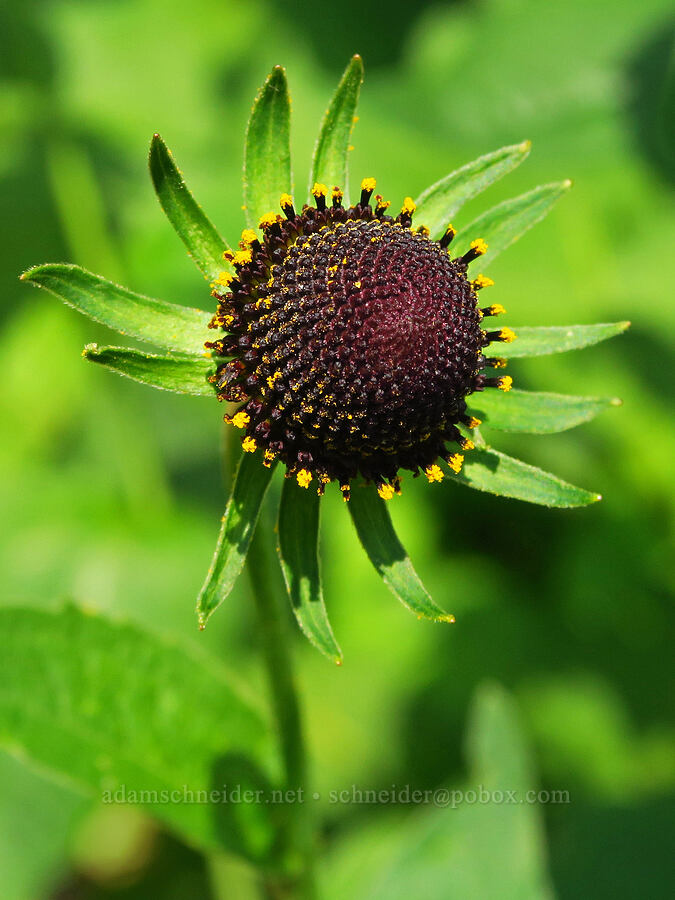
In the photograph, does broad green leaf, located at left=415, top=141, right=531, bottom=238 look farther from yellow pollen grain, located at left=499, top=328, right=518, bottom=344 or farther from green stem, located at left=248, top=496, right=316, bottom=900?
green stem, located at left=248, top=496, right=316, bottom=900

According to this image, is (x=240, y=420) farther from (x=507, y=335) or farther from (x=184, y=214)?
(x=507, y=335)

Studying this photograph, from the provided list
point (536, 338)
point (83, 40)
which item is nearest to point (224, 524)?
point (536, 338)

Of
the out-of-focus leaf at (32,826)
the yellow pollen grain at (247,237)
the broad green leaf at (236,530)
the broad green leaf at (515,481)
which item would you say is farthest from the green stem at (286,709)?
the out-of-focus leaf at (32,826)

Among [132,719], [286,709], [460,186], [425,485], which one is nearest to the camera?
[460,186]

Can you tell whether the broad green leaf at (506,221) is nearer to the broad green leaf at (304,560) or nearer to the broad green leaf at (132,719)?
the broad green leaf at (304,560)

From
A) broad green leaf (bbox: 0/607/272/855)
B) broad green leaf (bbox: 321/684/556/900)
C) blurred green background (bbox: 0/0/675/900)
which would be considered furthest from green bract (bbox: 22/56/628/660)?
blurred green background (bbox: 0/0/675/900)

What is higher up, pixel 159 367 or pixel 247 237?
pixel 247 237

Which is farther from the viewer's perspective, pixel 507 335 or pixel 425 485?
pixel 425 485

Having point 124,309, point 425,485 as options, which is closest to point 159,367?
point 124,309
